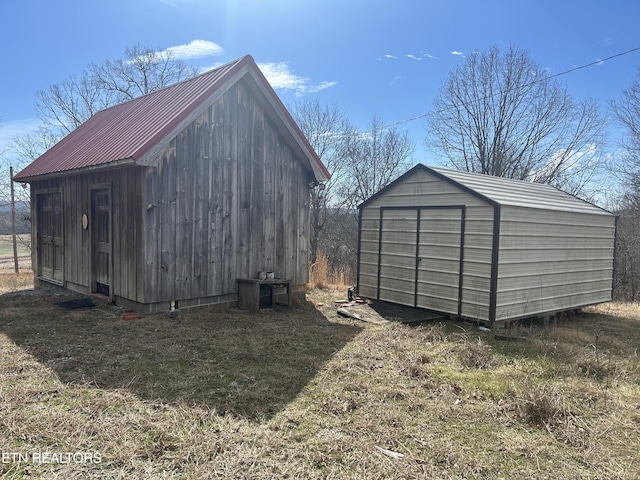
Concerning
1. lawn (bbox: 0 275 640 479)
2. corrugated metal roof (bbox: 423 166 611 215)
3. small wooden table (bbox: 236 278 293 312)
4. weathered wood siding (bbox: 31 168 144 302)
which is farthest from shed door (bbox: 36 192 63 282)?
corrugated metal roof (bbox: 423 166 611 215)

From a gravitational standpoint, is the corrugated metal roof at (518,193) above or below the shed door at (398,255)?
above

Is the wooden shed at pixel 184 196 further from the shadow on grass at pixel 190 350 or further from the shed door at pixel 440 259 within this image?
the shed door at pixel 440 259

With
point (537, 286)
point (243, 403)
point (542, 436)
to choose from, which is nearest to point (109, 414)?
point (243, 403)

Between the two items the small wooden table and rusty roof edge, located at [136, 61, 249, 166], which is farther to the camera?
the small wooden table

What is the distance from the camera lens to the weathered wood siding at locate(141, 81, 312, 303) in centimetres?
688

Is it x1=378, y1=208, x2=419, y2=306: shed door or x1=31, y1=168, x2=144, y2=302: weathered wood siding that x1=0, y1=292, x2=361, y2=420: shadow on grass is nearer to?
x1=31, y1=168, x2=144, y2=302: weathered wood siding

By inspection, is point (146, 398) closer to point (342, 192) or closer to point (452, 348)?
point (452, 348)

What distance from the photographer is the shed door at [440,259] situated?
7.14 meters

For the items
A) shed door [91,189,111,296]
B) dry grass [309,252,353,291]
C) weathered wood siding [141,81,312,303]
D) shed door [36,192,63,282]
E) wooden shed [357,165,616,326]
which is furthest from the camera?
dry grass [309,252,353,291]

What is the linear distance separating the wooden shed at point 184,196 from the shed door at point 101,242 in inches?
0.8

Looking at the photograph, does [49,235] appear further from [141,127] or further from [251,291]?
[251,291]

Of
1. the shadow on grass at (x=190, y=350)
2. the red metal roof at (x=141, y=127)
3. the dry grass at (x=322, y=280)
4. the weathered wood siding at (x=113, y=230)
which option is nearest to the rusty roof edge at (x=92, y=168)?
the red metal roof at (x=141, y=127)

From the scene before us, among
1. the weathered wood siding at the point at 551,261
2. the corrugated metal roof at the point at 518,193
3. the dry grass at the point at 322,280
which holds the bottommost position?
the dry grass at the point at 322,280

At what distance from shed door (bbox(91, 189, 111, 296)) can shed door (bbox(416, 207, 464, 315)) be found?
18.1 ft
